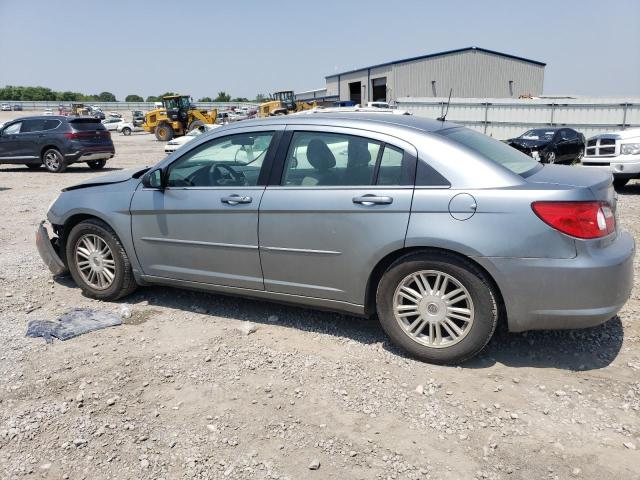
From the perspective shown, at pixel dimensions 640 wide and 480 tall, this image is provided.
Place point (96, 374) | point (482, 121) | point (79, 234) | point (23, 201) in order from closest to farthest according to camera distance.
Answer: point (96, 374)
point (79, 234)
point (23, 201)
point (482, 121)

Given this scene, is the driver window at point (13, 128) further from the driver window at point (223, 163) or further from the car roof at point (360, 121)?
the car roof at point (360, 121)

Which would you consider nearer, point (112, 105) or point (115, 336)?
point (115, 336)

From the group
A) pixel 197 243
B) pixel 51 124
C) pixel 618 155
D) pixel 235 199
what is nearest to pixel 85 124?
pixel 51 124

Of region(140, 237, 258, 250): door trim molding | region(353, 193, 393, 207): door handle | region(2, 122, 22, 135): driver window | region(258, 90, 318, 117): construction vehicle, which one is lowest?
region(140, 237, 258, 250): door trim molding

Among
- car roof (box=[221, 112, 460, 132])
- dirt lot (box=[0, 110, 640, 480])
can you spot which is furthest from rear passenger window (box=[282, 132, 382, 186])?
dirt lot (box=[0, 110, 640, 480])

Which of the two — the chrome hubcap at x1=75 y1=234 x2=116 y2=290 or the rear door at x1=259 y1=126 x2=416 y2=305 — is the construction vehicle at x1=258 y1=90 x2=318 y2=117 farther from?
the rear door at x1=259 y1=126 x2=416 y2=305

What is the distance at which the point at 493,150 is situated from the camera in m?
3.69

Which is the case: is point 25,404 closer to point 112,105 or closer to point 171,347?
point 171,347

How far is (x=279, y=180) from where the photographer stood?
12.5 ft

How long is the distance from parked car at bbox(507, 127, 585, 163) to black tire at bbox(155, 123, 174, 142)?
22.3 m

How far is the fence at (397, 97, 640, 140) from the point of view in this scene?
74.2 ft

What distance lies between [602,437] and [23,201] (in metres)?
11.2

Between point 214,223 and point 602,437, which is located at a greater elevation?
point 214,223

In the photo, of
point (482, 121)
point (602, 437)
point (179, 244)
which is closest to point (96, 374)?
point (179, 244)
